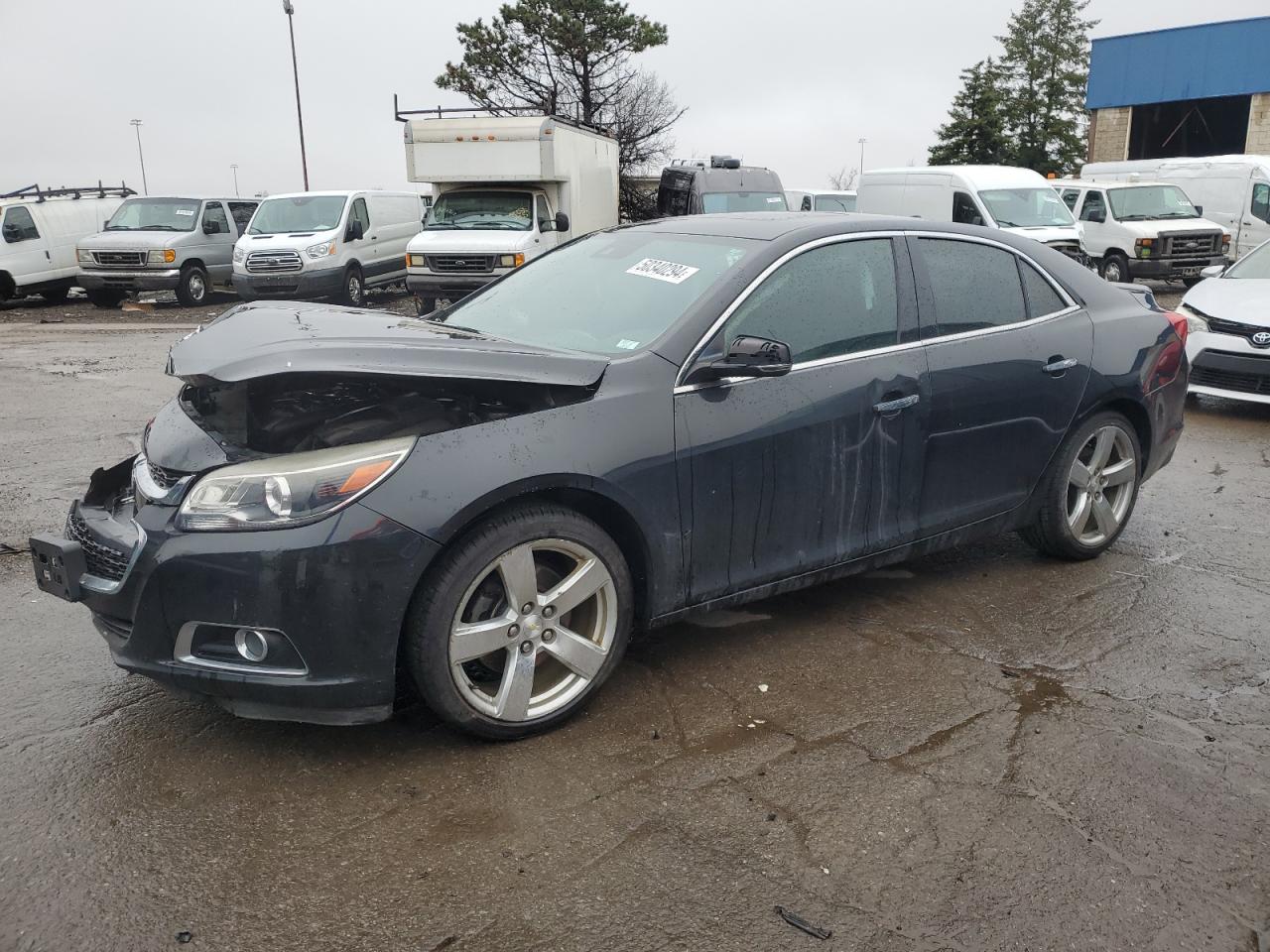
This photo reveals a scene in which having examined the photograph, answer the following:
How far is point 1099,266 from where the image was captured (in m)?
20.7

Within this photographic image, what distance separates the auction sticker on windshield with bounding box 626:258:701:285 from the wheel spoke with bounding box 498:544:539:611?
1.31 m

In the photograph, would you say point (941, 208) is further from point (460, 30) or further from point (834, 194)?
point (460, 30)

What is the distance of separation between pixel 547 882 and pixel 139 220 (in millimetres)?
20434

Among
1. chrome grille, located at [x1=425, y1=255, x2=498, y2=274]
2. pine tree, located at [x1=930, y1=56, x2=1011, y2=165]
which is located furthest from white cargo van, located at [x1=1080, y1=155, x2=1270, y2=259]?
pine tree, located at [x1=930, y1=56, x2=1011, y2=165]

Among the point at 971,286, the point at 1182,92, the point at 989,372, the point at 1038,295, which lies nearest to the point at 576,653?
the point at 989,372

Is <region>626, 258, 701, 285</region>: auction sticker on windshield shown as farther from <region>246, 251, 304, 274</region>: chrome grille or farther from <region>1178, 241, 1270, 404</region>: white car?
<region>246, 251, 304, 274</region>: chrome grille

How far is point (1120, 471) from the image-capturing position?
199 inches

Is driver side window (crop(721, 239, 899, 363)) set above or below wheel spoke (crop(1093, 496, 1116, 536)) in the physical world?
above

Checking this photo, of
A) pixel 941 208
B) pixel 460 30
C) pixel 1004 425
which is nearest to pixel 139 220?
pixel 941 208

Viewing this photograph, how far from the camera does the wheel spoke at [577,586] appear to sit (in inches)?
130

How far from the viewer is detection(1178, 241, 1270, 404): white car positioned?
873 centimetres

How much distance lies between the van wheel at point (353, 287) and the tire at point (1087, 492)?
16242 millimetres

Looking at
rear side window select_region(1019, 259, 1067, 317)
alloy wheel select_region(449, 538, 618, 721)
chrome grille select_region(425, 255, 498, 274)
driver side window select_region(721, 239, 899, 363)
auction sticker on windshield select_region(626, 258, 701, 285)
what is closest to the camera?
alloy wheel select_region(449, 538, 618, 721)

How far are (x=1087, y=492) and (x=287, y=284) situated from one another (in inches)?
626
